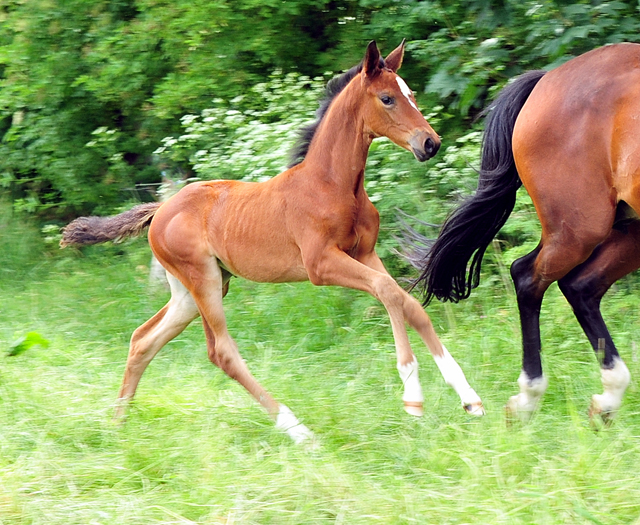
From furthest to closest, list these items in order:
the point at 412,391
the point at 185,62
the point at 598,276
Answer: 1. the point at 185,62
2. the point at 598,276
3. the point at 412,391

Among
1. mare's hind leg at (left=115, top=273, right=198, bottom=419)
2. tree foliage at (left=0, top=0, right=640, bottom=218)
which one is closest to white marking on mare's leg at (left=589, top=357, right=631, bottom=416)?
mare's hind leg at (left=115, top=273, right=198, bottom=419)

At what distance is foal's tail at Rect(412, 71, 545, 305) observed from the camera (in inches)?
180

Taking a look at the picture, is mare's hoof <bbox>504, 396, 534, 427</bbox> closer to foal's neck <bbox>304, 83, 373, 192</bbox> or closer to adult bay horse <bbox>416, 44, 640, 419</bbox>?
adult bay horse <bbox>416, 44, 640, 419</bbox>

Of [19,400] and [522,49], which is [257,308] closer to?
[19,400]

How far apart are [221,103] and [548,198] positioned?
503 cm

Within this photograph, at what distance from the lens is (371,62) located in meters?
4.03

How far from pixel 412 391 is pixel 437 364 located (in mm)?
218

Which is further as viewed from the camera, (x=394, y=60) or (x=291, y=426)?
(x=394, y=60)

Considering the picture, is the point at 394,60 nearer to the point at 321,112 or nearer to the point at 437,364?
the point at 321,112

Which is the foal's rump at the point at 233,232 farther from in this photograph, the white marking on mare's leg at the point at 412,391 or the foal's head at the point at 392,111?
the white marking on mare's leg at the point at 412,391

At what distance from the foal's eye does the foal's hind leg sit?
A: 893mm

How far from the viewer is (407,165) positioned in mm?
6953

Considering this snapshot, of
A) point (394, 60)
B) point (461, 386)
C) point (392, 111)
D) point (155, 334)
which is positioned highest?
point (394, 60)

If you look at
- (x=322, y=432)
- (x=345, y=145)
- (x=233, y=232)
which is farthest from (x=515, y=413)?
(x=233, y=232)
